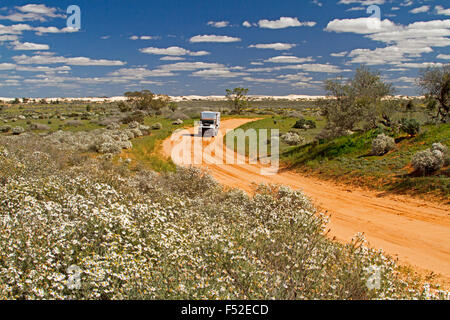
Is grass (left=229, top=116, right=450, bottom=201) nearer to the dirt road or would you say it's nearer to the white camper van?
the dirt road

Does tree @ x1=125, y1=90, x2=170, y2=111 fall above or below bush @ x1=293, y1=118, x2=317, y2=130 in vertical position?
above

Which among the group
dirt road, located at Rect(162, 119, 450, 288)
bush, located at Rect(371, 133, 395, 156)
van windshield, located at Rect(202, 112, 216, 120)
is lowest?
dirt road, located at Rect(162, 119, 450, 288)

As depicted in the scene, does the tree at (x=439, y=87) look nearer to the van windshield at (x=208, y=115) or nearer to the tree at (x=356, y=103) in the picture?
the tree at (x=356, y=103)

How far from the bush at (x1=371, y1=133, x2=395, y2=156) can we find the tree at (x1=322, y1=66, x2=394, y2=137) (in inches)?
152

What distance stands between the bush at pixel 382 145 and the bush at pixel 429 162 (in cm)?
345

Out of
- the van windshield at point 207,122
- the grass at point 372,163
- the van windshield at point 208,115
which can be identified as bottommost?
the grass at point 372,163

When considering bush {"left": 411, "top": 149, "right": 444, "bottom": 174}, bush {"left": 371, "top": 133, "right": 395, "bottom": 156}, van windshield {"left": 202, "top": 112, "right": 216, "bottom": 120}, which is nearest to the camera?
bush {"left": 411, "top": 149, "right": 444, "bottom": 174}

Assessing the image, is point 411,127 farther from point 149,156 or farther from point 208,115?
point 208,115

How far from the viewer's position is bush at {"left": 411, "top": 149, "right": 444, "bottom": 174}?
15.8 meters

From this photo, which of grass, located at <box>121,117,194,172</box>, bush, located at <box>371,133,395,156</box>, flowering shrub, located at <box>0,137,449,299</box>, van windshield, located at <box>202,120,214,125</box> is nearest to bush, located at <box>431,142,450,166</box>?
bush, located at <box>371,133,395,156</box>

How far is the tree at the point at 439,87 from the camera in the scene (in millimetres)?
23358

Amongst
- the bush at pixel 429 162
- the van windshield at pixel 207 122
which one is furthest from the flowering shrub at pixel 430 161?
the van windshield at pixel 207 122

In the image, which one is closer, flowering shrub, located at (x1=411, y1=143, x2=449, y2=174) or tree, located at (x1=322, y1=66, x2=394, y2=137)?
flowering shrub, located at (x1=411, y1=143, x2=449, y2=174)

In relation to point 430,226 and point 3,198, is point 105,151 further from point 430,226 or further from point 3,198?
point 430,226
